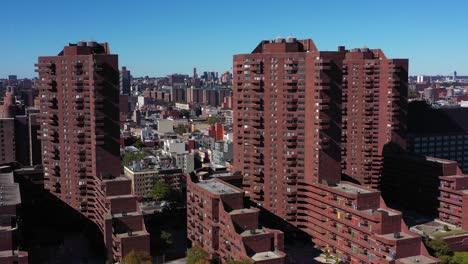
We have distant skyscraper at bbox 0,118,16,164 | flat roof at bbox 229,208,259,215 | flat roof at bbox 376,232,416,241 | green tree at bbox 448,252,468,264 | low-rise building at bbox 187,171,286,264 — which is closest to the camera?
low-rise building at bbox 187,171,286,264

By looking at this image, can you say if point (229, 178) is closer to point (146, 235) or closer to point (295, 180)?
point (295, 180)

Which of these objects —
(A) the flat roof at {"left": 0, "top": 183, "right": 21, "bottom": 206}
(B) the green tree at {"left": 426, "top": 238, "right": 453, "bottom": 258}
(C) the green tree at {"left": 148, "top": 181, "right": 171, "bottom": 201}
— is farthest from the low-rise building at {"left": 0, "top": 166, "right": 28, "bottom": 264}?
(B) the green tree at {"left": 426, "top": 238, "right": 453, "bottom": 258}

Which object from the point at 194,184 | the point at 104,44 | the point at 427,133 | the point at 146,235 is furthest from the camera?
the point at 427,133

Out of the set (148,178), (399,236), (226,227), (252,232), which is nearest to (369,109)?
(399,236)

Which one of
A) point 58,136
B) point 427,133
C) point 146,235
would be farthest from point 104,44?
point 427,133

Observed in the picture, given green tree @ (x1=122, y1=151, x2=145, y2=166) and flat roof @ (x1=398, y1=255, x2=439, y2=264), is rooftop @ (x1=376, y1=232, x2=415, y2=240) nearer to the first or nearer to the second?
flat roof @ (x1=398, y1=255, x2=439, y2=264)

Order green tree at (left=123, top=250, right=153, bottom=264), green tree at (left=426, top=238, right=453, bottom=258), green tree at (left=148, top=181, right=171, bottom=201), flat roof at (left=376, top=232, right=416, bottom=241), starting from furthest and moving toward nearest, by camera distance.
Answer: green tree at (left=148, top=181, right=171, bottom=201)
green tree at (left=426, top=238, right=453, bottom=258)
flat roof at (left=376, top=232, right=416, bottom=241)
green tree at (left=123, top=250, right=153, bottom=264)
